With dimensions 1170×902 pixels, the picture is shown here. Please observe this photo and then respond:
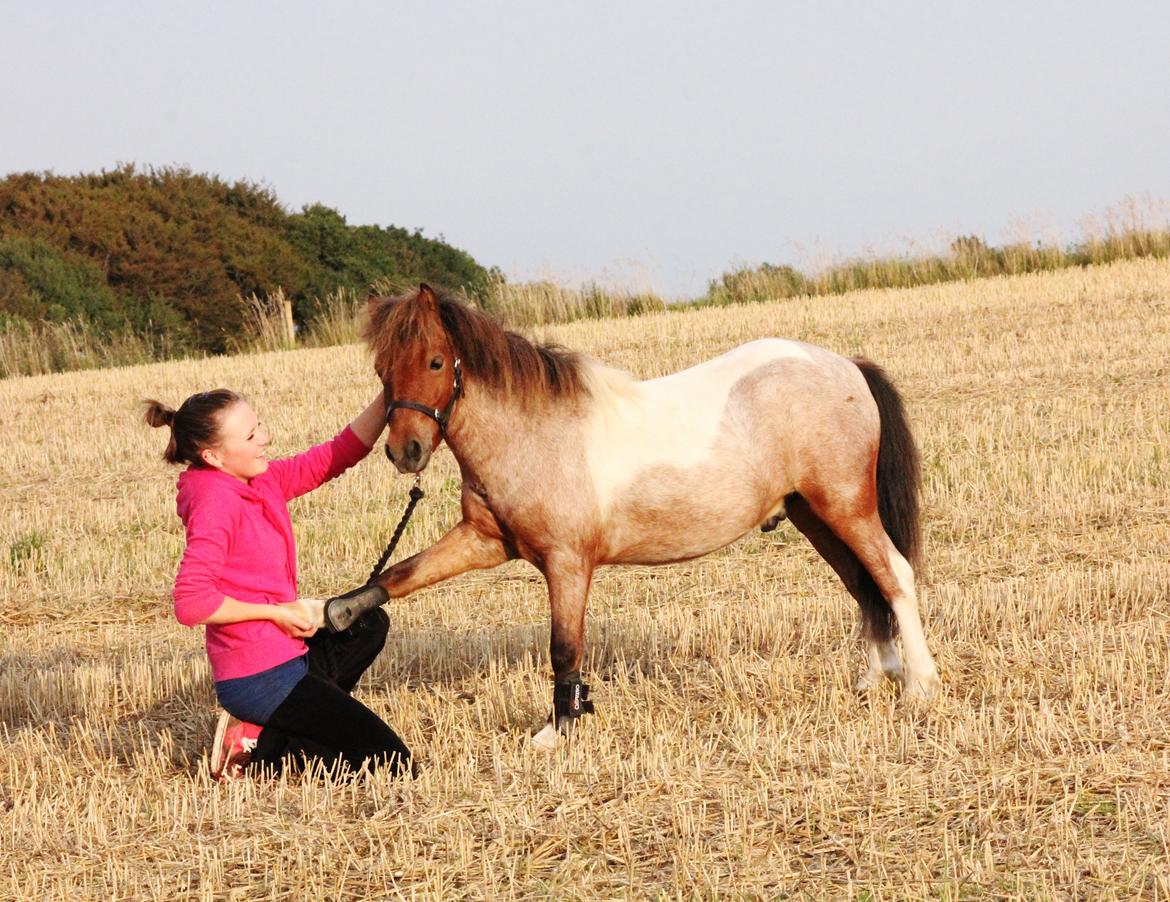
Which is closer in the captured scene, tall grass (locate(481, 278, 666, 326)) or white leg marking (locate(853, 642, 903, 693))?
white leg marking (locate(853, 642, 903, 693))

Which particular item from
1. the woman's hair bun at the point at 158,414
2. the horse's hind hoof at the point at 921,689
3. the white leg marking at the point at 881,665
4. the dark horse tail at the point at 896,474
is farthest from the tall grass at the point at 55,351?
the horse's hind hoof at the point at 921,689

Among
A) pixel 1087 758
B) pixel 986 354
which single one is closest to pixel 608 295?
pixel 986 354

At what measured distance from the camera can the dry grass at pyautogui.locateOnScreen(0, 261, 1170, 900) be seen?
3.95 m

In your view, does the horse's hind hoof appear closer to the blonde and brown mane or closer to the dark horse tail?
the dark horse tail

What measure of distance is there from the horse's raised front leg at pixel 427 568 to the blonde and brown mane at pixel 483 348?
59 cm

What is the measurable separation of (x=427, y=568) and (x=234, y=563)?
713mm

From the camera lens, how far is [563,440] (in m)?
5.23

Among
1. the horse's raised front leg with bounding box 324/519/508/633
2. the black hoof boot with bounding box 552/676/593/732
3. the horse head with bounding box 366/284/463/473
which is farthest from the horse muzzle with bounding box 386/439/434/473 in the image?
the black hoof boot with bounding box 552/676/593/732

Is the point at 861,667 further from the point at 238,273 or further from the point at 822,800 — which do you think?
the point at 238,273

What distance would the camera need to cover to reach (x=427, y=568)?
5191mm

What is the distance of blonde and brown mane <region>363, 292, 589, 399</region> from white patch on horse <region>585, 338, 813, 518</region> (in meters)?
0.14

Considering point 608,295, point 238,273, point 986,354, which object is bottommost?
point 986,354

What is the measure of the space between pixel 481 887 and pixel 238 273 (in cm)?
3348

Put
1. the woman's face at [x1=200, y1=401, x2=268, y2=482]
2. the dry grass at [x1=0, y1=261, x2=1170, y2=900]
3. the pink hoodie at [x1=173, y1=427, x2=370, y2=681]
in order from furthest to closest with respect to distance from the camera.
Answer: the woman's face at [x1=200, y1=401, x2=268, y2=482] → the pink hoodie at [x1=173, y1=427, x2=370, y2=681] → the dry grass at [x1=0, y1=261, x2=1170, y2=900]
